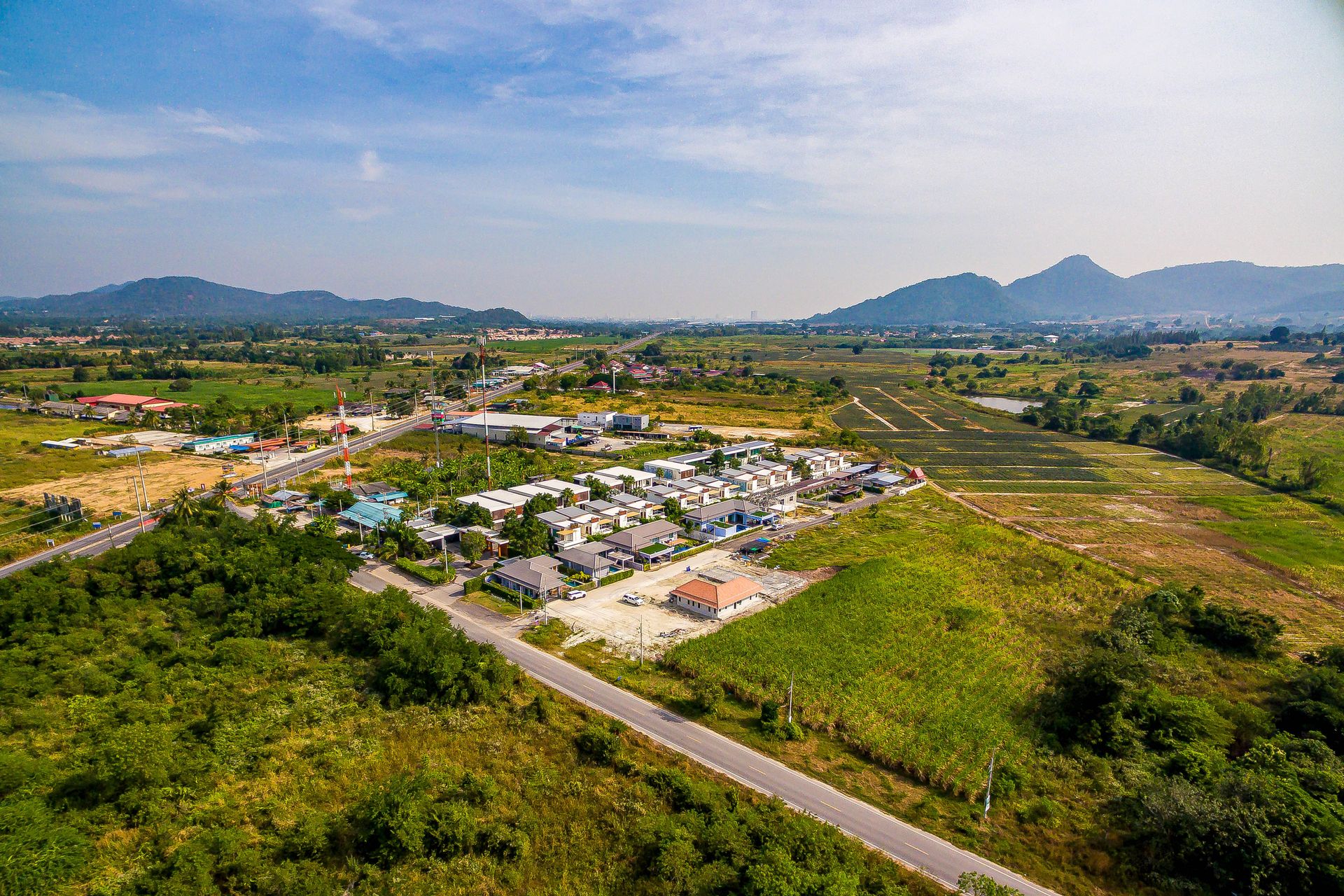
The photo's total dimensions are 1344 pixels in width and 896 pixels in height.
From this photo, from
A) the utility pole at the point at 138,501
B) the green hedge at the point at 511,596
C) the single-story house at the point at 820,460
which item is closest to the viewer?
the green hedge at the point at 511,596

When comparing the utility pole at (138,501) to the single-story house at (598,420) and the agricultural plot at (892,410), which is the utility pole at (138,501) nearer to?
the single-story house at (598,420)

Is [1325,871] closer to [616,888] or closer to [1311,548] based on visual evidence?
[616,888]

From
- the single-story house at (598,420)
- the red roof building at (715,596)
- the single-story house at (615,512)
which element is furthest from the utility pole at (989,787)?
the single-story house at (598,420)

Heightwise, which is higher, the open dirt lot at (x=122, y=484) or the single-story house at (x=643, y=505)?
the open dirt lot at (x=122, y=484)

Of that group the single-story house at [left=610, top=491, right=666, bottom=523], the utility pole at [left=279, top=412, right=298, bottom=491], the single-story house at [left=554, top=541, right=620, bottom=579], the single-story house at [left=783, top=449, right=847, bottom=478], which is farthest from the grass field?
the utility pole at [left=279, top=412, right=298, bottom=491]

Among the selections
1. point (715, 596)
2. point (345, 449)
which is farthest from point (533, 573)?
point (345, 449)

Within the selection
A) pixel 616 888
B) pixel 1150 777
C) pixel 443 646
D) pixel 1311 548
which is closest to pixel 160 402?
pixel 443 646

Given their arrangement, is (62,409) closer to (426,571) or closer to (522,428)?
(522,428)
